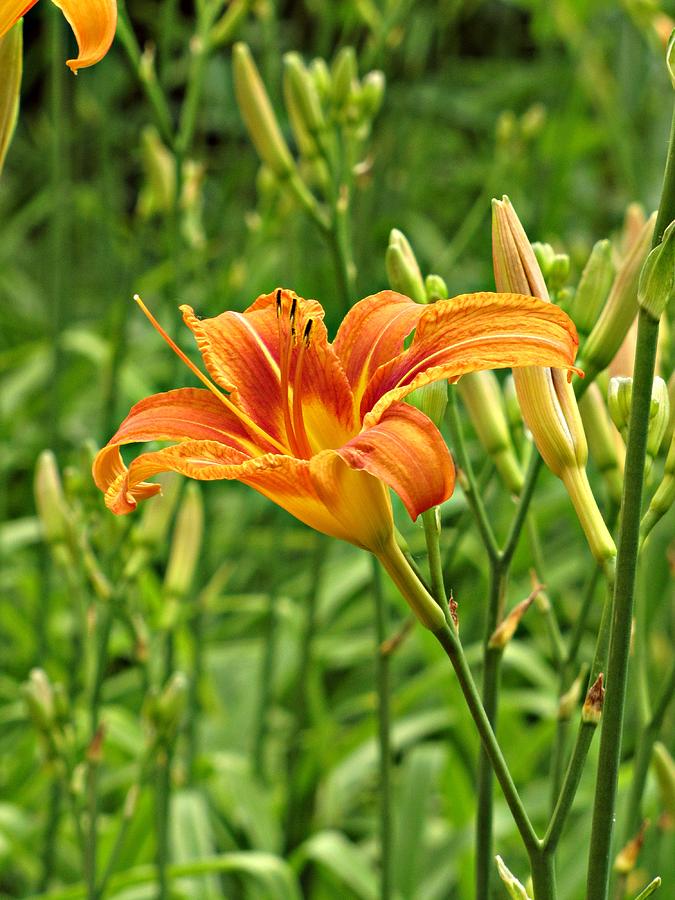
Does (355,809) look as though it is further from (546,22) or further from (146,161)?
(546,22)

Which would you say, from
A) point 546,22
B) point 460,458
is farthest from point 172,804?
point 546,22

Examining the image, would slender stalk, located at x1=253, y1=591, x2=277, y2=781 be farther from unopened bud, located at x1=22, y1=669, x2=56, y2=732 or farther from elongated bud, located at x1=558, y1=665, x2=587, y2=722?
elongated bud, located at x1=558, y1=665, x2=587, y2=722

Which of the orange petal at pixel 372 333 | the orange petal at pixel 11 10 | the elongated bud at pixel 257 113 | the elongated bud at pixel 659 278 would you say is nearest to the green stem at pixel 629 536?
the elongated bud at pixel 659 278

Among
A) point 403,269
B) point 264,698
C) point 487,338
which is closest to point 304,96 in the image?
point 403,269

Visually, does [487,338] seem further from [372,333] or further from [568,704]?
[568,704]

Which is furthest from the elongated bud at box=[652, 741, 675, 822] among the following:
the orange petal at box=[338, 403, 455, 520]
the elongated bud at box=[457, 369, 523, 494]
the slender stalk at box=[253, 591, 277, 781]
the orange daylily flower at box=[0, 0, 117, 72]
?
the slender stalk at box=[253, 591, 277, 781]

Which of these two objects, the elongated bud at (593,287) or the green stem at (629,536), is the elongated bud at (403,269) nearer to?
the elongated bud at (593,287)
